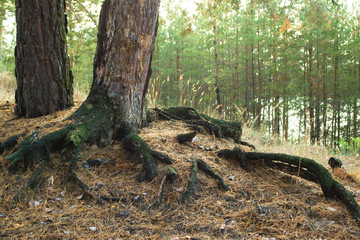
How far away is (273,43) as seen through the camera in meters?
16.0

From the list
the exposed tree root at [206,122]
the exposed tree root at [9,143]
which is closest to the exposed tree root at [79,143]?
the exposed tree root at [9,143]

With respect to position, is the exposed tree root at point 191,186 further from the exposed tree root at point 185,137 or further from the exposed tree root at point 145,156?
the exposed tree root at point 185,137

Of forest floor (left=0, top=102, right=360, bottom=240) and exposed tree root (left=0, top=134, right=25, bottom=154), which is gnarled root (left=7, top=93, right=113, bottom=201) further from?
exposed tree root (left=0, top=134, right=25, bottom=154)

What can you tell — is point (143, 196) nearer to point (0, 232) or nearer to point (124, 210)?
point (124, 210)

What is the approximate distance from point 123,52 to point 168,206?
1843 millimetres

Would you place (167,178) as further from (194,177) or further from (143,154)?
(143,154)

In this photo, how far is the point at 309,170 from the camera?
2.44 m

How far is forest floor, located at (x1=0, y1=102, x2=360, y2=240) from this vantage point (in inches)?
68.4

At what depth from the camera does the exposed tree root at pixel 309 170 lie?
2.09 metres

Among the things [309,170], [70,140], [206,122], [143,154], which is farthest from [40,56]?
[309,170]

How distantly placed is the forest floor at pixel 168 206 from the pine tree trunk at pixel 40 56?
108 centimetres

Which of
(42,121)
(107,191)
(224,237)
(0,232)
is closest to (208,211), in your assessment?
(224,237)

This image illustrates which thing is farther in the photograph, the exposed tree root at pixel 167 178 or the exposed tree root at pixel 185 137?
the exposed tree root at pixel 185 137

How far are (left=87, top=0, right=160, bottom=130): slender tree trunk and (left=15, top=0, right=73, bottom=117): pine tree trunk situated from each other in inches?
39.8
